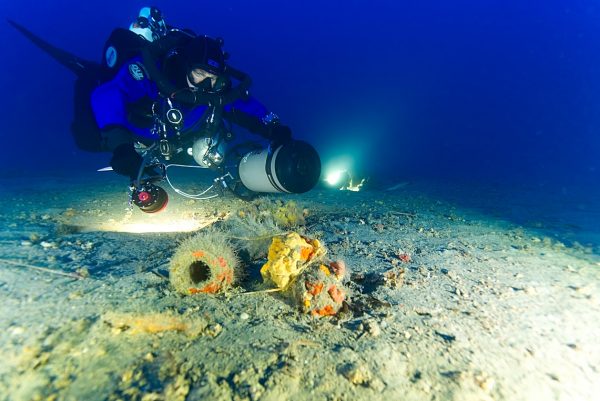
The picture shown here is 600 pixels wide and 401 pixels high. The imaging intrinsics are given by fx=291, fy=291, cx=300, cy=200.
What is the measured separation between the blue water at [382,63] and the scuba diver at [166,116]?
208ft

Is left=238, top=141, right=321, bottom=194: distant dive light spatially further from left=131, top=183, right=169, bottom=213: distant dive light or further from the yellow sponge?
the yellow sponge

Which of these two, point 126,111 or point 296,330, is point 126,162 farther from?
point 296,330

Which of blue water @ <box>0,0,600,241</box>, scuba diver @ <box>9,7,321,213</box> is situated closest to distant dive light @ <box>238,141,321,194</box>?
scuba diver @ <box>9,7,321,213</box>

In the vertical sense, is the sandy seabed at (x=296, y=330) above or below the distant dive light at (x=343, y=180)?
below

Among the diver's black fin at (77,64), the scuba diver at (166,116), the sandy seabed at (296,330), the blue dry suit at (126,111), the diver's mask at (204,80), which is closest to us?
the sandy seabed at (296,330)

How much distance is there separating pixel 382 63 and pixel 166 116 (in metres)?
124

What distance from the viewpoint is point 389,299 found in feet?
8.00

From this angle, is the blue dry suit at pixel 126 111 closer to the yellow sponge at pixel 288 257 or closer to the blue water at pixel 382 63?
the yellow sponge at pixel 288 257

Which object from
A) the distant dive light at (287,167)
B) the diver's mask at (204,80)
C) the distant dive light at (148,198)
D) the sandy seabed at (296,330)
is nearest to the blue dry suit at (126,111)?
the distant dive light at (148,198)

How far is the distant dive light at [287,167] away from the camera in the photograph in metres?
4.50

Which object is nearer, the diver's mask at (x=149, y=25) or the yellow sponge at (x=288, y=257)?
the yellow sponge at (x=288, y=257)

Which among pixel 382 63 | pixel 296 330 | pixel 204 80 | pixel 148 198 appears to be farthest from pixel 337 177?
pixel 382 63

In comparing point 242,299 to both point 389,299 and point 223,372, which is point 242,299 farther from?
point 389,299

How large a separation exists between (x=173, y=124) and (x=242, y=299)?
325 centimetres
